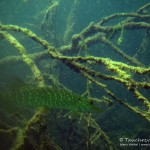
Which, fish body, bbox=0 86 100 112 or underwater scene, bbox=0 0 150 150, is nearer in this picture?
fish body, bbox=0 86 100 112

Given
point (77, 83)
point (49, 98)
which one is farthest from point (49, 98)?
point (77, 83)

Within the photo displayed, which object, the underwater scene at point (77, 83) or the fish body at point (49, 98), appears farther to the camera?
the underwater scene at point (77, 83)

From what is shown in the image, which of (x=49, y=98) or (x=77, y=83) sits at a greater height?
(x=77, y=83)

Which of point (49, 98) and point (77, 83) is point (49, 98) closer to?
point (49, 98)

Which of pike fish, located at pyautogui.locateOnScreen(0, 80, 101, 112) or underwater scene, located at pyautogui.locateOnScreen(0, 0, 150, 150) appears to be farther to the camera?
underwater scene, located at pyautogui.locateOnScreen(0, 0, 150, 150)

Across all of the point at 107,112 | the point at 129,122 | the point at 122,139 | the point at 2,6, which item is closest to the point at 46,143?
the point at 122,139

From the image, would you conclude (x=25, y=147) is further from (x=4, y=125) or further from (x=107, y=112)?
(x=107, y=112)
